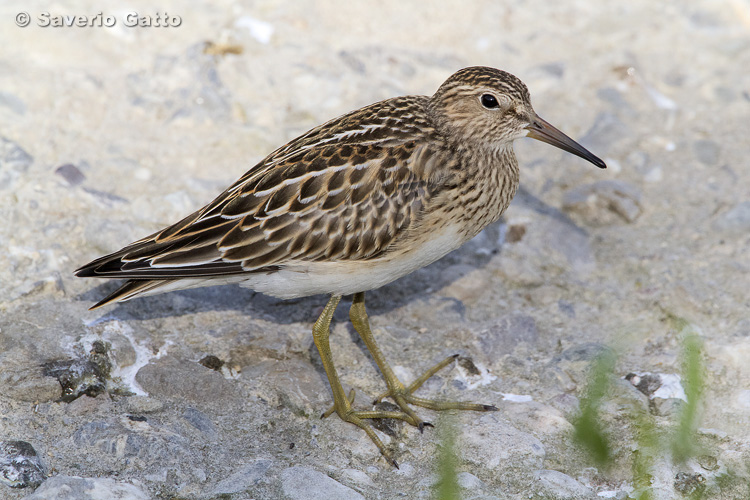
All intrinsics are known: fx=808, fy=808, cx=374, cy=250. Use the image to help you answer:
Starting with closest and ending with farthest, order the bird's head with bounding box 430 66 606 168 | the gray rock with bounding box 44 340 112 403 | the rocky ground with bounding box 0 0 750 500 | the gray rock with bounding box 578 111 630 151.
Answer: the rocky ground with bounding box 0 0 750 500 < the gray rock with bounding box 44 340 112 403 < the bird's head with bounding box 430 66 606 168 < the gray rock with bounding box 578 111 630 151

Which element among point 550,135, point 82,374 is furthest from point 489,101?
point 82,374

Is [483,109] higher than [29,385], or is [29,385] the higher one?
[483,109]

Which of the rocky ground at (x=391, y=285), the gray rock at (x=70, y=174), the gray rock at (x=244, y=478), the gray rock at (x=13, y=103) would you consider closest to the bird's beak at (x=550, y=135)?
the rocky ground at (x=391, y=285)

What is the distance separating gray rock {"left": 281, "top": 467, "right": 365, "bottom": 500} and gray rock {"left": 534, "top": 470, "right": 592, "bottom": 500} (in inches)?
40.1

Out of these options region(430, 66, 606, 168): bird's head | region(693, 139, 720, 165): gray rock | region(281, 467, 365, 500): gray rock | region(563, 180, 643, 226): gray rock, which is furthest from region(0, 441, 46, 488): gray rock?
region(693, 139, 720, 165): gray rock

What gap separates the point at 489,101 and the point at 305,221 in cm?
149

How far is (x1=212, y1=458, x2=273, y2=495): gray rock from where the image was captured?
170 inches

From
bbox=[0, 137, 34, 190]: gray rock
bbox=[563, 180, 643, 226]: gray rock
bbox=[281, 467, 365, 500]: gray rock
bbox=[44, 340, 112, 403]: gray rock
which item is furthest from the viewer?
bbox=[563, 180, 643, 226]: gray rock

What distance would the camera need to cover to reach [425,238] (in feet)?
16.2

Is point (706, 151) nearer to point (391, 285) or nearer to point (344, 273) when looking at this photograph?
point (391, 285)

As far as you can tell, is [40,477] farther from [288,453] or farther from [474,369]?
[474,369]

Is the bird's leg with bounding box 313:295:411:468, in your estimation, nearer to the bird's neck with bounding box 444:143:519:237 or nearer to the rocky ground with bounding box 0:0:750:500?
the rocky ground with bounding box 0:0:750:500

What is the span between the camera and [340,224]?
488 centimetres

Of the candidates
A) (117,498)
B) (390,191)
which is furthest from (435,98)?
(117,498)
